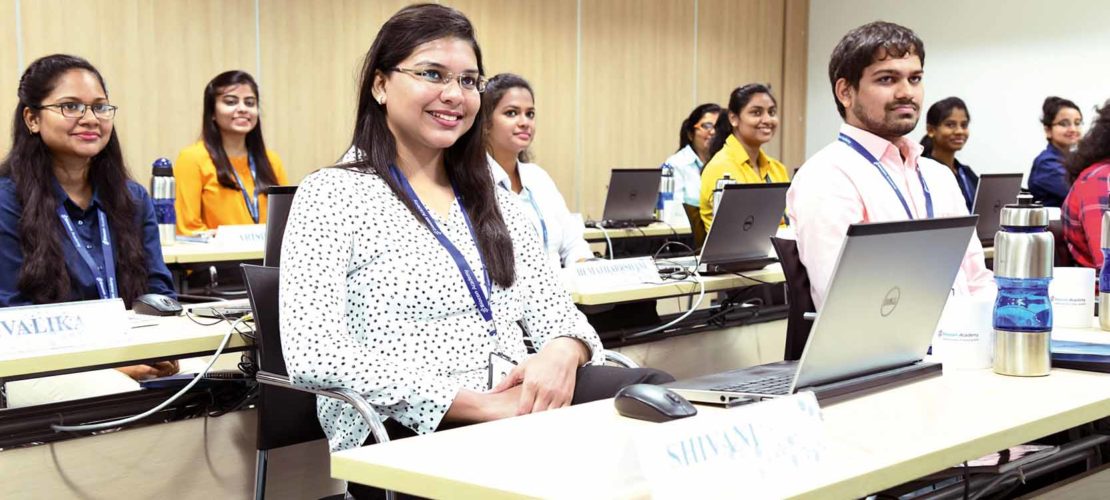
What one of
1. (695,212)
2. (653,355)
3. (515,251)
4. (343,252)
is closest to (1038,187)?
(695,212)

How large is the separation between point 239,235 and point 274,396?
2244 millimetres

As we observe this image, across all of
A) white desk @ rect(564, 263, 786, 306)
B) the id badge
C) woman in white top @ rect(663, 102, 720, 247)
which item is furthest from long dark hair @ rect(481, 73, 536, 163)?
the id badge

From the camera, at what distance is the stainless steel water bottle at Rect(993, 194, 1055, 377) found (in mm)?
1681

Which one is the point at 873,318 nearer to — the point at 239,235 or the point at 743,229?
the point at 743,229

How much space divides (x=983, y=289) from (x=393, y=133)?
1.52 metres

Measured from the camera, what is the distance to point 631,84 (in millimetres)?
8469

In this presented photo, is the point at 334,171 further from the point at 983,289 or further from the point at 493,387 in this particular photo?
the point at 983,289

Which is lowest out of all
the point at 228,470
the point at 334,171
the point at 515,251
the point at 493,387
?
the point at 228,470

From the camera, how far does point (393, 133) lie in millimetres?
2035

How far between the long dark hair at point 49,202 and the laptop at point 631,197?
2962 millimetres

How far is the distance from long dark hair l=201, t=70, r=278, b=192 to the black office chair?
277cm

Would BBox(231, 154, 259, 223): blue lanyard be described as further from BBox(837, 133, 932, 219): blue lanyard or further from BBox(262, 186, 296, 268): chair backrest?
BBox(837, 133, 932, 219): blue lanyard

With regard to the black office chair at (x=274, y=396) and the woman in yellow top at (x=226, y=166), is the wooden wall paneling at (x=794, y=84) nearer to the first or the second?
the woman in yellow top at (x=226, y=166)

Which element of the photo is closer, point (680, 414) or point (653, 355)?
point (680, 414)
